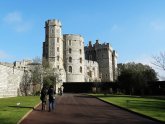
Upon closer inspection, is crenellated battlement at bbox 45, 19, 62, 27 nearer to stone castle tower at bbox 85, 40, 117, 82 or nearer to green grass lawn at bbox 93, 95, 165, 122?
stone castle tower at bbox 85, 40, 117, 82

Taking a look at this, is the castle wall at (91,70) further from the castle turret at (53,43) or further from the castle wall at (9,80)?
the castle wall at (9,80)

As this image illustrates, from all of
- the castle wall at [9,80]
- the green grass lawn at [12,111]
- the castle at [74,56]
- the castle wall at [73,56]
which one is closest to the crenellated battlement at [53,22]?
the castle at [74,56]

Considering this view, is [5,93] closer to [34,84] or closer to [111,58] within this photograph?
[34,84]

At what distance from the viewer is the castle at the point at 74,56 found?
346 feet

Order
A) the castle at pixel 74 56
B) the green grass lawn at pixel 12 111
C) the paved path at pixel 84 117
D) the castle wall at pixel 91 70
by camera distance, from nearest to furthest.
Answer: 1. the green grass lawn at pixel 12 111
2. the paved path at pixel 84 117
3. the castle at pixel 74 56
4. the castle wall at pixel 91 70

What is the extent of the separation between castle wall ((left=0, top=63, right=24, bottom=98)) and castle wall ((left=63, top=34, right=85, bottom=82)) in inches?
2078

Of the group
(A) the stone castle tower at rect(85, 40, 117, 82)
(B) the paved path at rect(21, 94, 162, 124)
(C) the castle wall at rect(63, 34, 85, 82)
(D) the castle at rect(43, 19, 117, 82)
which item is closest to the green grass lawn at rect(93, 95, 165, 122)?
(B) the paved path at rect(21, 94, 162, 124)

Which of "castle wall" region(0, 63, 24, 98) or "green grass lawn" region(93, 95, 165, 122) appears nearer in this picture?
"green grass lawn" region(93, 95, 165, 122)

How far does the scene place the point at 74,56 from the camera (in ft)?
379

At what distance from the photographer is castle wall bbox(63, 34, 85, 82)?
11456 centimetres

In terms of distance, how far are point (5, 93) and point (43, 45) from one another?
185 feet

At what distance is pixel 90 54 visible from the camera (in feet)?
475

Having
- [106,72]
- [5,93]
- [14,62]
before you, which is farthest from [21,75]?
[106,72]

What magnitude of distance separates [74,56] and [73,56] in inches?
14.0
